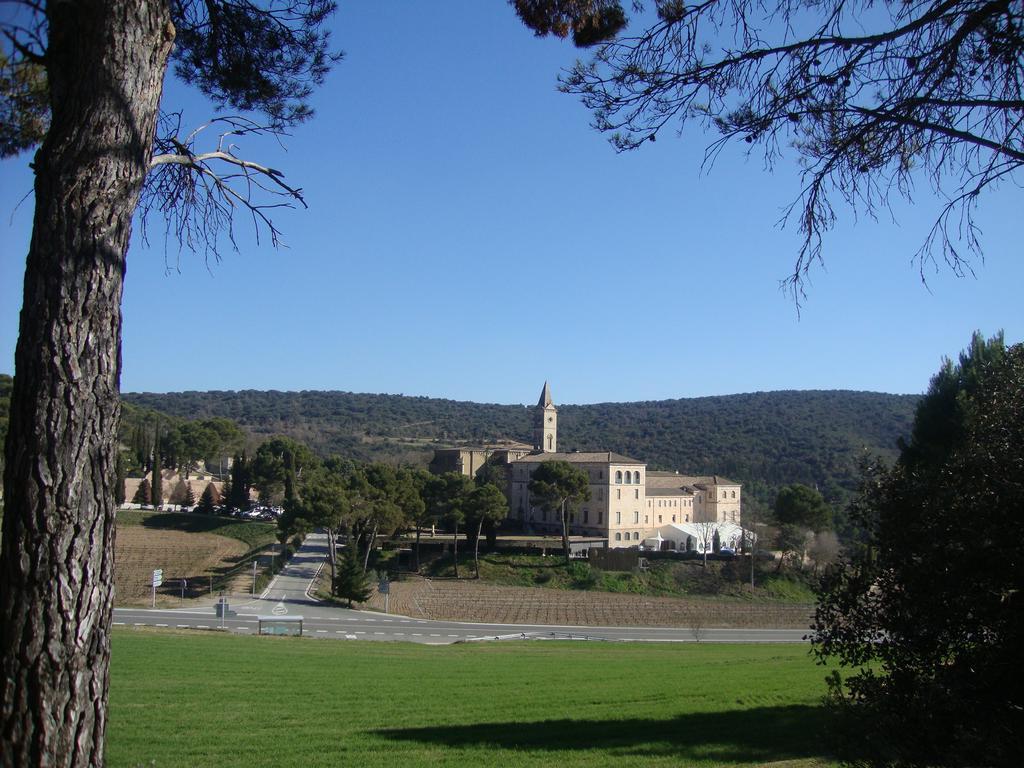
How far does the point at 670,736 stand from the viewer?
9578 mm

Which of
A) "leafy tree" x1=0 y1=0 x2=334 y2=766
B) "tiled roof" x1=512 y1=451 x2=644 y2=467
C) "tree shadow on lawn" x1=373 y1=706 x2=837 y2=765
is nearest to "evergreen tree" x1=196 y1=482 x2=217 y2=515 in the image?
"tiled roof" x1=512 y1=451 x2=644 y2=467

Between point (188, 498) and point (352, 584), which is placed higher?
point (188, 498)

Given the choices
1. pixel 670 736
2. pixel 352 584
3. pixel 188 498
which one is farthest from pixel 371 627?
pixel 188 498

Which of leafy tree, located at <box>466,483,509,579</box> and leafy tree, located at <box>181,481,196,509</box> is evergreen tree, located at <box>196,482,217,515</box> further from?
leafy tree, located at <box>466,483,509,579</box>

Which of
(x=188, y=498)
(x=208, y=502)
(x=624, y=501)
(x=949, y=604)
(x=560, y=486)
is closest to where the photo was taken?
(x=949, y=604)

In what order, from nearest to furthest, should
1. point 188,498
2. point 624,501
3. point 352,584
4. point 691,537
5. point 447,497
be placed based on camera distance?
point 352,584
point 447,497
point 691,537
point 624,501
point 188,498

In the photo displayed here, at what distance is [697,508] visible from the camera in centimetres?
6519

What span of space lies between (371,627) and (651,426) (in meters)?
115

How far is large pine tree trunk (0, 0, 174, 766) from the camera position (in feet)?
9.72

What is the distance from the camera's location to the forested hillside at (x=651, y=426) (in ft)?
309

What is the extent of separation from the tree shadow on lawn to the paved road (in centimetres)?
1591

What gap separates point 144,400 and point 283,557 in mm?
129738

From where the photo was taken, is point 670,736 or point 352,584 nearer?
point 670,736

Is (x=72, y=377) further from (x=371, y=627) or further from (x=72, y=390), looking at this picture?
(x=371, y=627)
